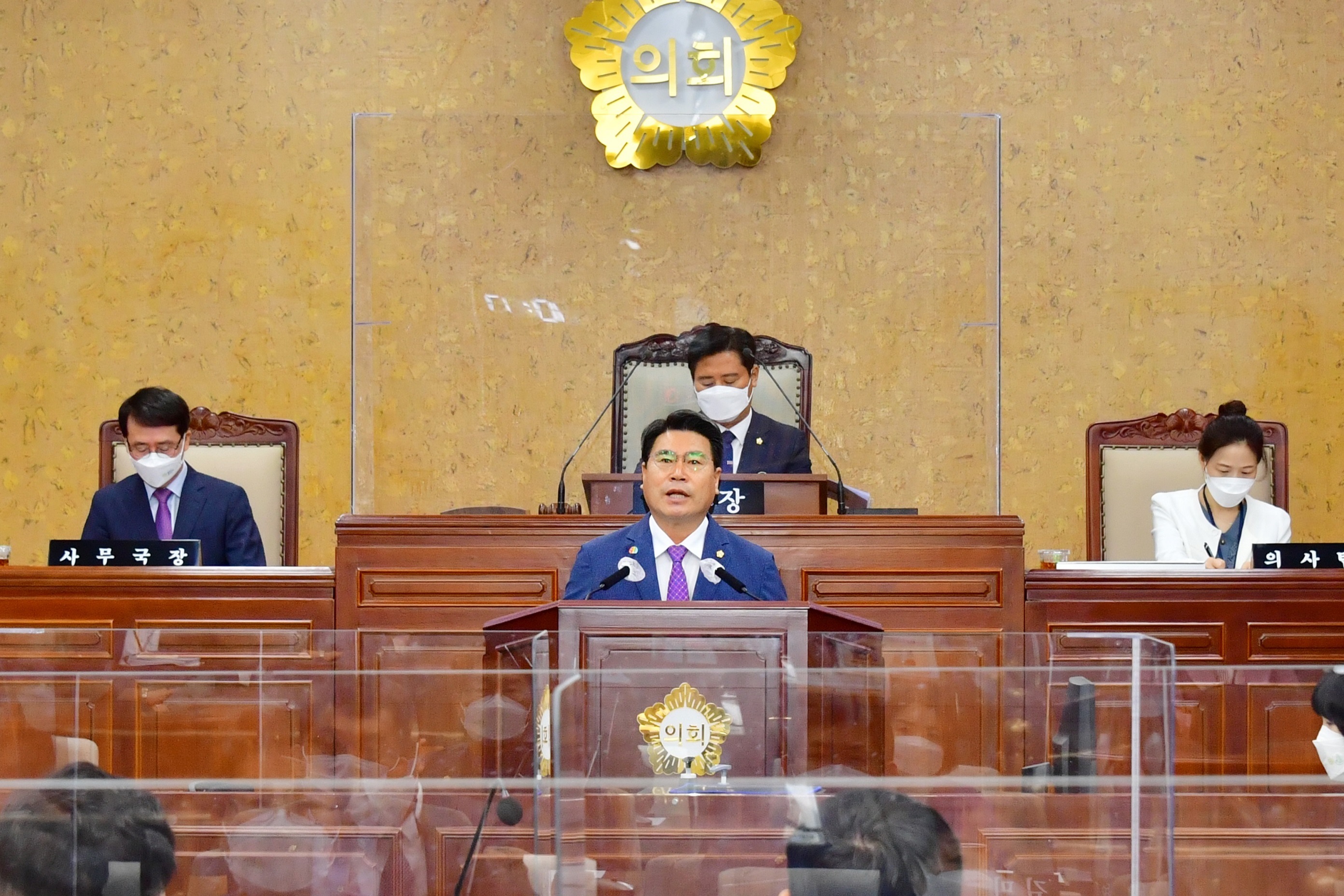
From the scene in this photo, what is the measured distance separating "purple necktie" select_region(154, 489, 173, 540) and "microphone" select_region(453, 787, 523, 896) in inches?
75.6

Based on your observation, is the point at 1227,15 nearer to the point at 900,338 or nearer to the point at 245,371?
the point at 900,338

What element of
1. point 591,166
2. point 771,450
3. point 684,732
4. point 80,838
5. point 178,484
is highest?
point 591,166

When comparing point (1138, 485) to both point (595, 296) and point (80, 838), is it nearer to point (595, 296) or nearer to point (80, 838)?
point (595, 296)

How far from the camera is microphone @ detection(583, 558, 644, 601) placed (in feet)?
7.03

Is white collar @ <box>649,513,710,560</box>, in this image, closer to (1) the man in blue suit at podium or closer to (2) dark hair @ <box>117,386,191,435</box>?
(1) the man in blue suit at podium

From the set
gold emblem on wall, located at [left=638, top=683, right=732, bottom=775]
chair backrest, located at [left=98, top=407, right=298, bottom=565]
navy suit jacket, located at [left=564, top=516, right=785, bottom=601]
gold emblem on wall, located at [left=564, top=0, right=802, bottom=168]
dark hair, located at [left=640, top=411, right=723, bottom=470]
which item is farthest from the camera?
gold emblem on wall, located at [left=564, top=0, right=802, bottom=168]

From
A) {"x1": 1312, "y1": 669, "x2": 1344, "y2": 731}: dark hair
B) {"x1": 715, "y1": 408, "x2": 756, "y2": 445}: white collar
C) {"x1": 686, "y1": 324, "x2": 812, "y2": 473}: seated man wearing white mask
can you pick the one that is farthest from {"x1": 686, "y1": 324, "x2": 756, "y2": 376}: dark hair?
{"x1": 1312, "y1": 669, "x2": 1344, "y2": 731}: dark hair

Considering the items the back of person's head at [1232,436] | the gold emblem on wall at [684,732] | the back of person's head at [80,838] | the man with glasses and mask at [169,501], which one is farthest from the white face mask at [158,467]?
the back of person's head at [1232,436]

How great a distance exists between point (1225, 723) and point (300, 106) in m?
3.90

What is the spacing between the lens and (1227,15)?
185 inches

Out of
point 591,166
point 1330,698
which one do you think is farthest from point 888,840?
point 591,166

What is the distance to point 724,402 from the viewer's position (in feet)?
11.6

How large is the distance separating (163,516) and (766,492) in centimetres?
151

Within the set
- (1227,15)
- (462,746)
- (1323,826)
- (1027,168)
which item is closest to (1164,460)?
(1027,168)
